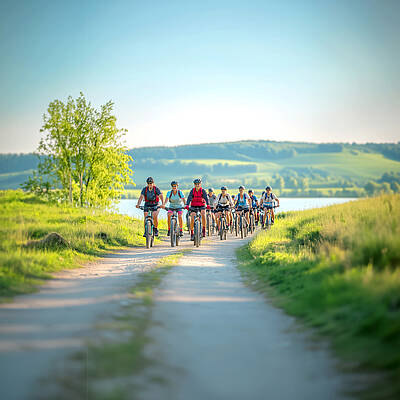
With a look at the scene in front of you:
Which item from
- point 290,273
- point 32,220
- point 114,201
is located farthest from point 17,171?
point 290,273

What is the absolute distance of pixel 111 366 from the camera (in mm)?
3768

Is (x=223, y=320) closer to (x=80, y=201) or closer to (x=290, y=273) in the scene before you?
(x=290, y=273)

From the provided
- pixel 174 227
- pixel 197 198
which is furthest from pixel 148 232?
pixel 197 198

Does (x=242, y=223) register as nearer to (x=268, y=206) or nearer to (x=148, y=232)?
(x=268, y=206)

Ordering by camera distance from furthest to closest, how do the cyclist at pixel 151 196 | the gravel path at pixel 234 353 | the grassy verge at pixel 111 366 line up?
the cyclist at pixel 151 196
the gravel path at pixel 234 353
the grassy verge at pixel 111 366

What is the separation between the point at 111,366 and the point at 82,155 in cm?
3059

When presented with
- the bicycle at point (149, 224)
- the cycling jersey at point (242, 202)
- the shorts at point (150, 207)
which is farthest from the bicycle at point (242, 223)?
the shorts at point (150, 207)

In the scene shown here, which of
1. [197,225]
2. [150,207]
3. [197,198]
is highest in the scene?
[197,198]

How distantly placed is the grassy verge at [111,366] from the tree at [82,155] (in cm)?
2840

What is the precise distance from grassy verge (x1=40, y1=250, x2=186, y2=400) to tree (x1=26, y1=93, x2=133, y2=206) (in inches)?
1118

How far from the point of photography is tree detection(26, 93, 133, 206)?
31.7 m

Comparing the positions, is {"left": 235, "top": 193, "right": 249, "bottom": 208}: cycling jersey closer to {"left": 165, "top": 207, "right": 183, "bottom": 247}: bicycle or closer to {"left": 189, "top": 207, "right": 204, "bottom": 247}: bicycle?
{"left": 189, "top": 207, "right": 204, "bottom": 247}: bicycle

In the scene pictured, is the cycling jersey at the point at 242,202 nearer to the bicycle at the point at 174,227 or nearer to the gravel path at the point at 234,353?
the bicycle at the point at 174,227

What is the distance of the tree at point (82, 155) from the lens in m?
31.7
